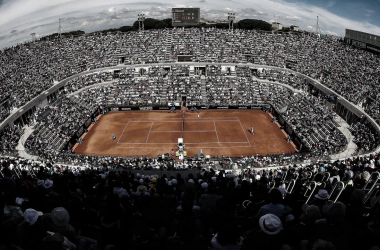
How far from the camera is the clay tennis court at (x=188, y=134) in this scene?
39531 millimetres

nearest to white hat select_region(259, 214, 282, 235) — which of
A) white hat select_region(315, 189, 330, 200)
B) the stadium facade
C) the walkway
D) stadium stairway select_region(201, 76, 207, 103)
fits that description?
white hat select_region(315, 189, 330, 200)

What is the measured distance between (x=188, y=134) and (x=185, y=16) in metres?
50.5

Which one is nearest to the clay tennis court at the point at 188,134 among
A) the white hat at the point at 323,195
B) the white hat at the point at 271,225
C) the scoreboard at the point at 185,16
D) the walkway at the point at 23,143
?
the walkway at the point at 23,143

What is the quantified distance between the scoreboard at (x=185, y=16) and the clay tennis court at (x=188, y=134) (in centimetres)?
3942

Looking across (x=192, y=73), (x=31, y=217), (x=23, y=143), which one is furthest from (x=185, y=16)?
(x=31, y=217)

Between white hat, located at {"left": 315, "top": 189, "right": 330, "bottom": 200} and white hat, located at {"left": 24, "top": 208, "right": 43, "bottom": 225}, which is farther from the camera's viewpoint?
white hat, located at {"left": 315, "top": 189, "right": 330, "bottom": 200}

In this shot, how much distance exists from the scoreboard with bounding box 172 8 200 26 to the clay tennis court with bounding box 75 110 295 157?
129 ft

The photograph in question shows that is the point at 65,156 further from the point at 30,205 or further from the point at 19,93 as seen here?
the point at 30,205

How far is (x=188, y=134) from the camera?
44.2 meters

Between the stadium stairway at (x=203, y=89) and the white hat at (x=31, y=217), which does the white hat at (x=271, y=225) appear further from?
the stadium stairway at (x=203, y=89)

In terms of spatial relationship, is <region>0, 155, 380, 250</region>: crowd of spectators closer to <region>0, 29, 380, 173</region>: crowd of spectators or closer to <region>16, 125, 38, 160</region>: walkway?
<region>16, 125, 38, 160</region>: walkway

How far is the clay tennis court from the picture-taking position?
39.5 m

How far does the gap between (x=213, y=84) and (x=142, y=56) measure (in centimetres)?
2318

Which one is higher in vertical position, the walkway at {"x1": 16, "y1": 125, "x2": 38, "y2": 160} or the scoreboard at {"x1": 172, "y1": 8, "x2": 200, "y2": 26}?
the scoreboard at {"x1": 172, "y1": 8, "x2": 200, "y2": 26}
